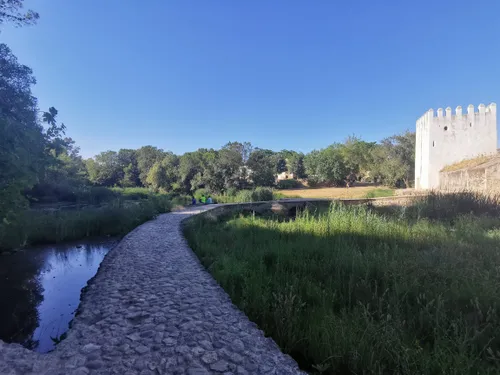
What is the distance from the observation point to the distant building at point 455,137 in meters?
17.2

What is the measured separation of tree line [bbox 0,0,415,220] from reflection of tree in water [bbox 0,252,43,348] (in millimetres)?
1314

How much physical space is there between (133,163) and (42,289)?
38683 millimetres

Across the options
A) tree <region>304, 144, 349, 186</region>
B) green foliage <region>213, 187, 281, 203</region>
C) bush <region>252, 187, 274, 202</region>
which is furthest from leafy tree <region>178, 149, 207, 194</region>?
tree <region>304, 144, 349, 186</region>

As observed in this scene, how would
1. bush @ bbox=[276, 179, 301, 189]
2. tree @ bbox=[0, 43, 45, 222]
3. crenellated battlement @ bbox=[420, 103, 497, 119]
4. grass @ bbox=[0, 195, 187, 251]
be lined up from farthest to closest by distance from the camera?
1. bush @ bbox=[276, 179, 301, 189]
2. crenellated battlement @ bbox=[420, 103, 497, 119]
3. grass @ bbox=[0, 195, 187, 251]
4. tree @ bbox=[0, 43, 45, 222]

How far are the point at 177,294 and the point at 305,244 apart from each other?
8.93 feet

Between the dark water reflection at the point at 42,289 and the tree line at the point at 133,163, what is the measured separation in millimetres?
1358

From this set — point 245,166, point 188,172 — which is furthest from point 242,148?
point 188,172

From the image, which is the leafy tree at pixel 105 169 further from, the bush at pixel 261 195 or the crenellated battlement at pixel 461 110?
the crenellated battlement at pixel 461 110

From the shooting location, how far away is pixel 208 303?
2.94 metres

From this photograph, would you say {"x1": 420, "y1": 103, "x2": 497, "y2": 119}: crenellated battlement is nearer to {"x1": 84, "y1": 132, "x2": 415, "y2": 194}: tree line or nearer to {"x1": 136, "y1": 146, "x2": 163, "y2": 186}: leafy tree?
{"x1": 84, "y1": 132, "x2": 415, "y2": 194}: tree line

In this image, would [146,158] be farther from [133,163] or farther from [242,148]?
[242,148]

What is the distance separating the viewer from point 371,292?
2902 mm

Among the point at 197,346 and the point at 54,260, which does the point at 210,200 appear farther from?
the point at 197,346

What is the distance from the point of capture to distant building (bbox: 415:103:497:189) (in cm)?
1725
